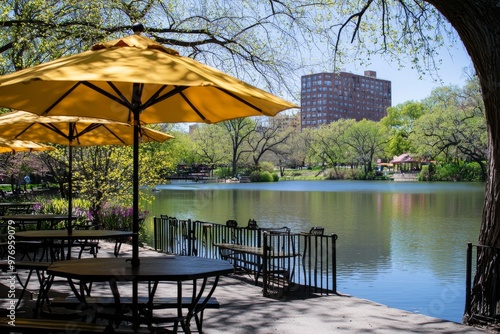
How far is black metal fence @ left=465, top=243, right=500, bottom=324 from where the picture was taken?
20.7ft

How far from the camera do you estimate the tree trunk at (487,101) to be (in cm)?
647

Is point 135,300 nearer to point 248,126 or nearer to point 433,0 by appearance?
point 433,0

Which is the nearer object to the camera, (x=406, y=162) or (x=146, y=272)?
(x=146, y=272)

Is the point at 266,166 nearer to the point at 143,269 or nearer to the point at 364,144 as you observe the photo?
the point at 364,144

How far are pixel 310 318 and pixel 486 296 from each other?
93.8 inches

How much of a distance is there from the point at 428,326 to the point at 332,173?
3133 inches

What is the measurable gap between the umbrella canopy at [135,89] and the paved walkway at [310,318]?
1.89 meters

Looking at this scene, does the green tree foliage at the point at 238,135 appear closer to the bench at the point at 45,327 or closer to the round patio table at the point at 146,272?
the round patio table at the point at 146,272

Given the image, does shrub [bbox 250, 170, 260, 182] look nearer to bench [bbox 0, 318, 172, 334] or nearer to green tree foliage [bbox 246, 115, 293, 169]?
green tree foliage [bbox 246, 115, 293, 169]

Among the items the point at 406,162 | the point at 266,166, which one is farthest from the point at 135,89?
the point at 406,162

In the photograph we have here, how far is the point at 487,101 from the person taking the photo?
6.75 meters

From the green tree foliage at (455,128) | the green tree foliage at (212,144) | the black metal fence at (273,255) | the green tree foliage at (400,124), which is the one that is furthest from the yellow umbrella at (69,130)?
the green tree foliage at (400,124)

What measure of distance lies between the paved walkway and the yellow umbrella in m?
2.38

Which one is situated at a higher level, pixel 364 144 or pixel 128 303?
pixel 364 144
